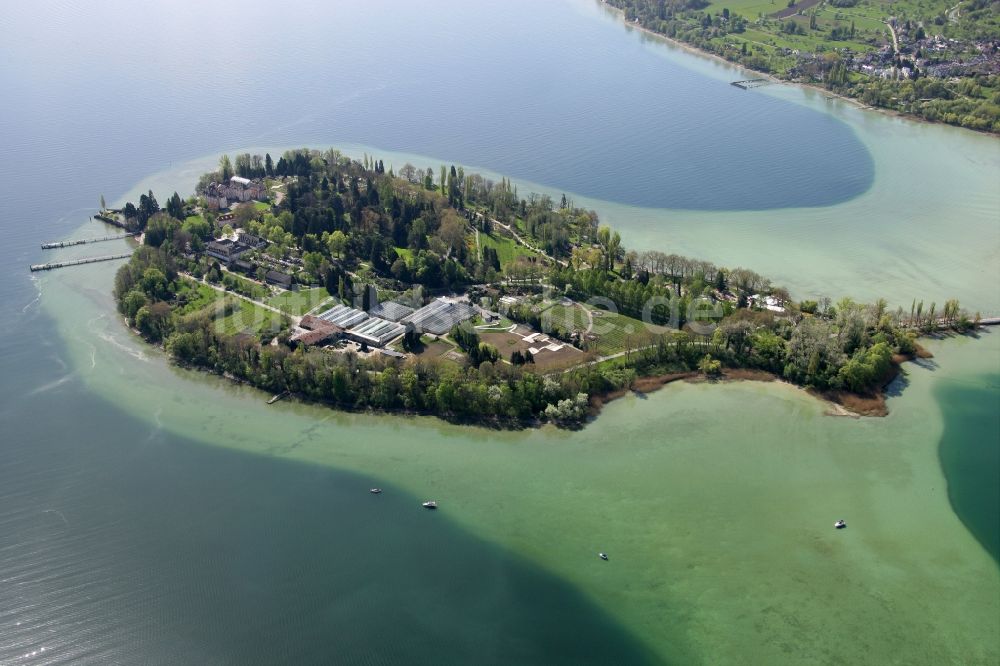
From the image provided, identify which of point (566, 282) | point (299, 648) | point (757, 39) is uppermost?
point (757, 39)

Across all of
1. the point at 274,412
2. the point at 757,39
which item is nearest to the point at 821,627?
the point at 274,412

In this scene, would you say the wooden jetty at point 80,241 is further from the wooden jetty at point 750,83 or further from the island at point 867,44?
the island at point 867,44

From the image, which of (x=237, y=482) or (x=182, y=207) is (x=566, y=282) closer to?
(x=237, y=482)

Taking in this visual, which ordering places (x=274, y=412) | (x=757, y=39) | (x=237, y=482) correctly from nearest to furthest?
1. (x=237, y=482)
2. (x=274, y=412)
3. (x=757, y=39)

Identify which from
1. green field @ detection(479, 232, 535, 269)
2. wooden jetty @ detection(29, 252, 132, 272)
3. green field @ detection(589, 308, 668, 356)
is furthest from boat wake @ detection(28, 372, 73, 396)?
green field @ detection(589, 308, 668, 356)

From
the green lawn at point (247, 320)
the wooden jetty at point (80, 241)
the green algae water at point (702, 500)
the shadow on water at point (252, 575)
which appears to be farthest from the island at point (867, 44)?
the shadow on water at point (252, 575)

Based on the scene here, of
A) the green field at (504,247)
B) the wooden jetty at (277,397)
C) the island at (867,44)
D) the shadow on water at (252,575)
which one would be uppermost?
the island at (867,44)

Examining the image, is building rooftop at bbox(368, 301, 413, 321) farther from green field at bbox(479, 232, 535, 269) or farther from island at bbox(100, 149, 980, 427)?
green field at bbox(479, 232, 535, 269)
